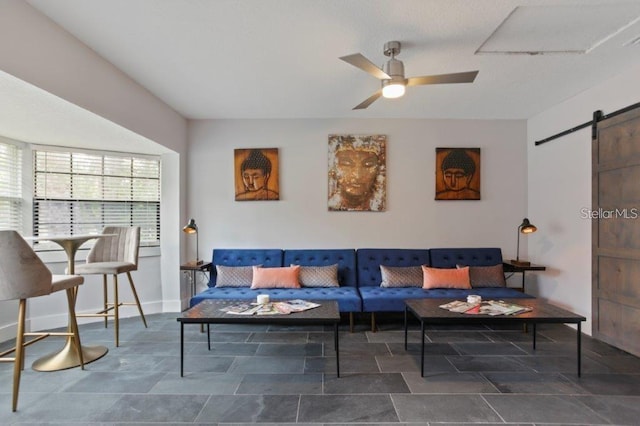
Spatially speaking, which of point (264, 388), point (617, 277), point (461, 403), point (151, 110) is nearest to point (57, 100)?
point (151, 110)

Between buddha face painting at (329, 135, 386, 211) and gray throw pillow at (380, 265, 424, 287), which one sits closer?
gray throw pillow at (380, 265, 424, 287)

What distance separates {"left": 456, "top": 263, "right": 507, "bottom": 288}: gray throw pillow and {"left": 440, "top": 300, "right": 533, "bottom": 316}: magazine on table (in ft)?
3.33

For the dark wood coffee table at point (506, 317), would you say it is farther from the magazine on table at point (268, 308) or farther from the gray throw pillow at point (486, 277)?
the gray throw pillow at point (486, 277)

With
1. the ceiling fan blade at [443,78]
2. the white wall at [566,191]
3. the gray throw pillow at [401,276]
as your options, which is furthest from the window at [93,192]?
the white wall at [566,191]

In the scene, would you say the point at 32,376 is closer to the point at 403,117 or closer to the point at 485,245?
the point at 403,117

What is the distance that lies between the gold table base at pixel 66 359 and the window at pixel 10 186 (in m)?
1.52

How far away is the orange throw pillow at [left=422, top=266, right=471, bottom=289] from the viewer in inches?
146

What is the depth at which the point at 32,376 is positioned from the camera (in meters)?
2.48

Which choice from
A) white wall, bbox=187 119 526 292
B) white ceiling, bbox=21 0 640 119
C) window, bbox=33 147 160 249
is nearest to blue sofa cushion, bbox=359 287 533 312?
white wall, bbox=187 119 526 292

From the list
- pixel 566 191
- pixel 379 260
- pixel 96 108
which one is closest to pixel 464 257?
pixel 379 260

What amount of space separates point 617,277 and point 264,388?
11.0 feet

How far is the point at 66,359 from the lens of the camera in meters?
→ 2.67

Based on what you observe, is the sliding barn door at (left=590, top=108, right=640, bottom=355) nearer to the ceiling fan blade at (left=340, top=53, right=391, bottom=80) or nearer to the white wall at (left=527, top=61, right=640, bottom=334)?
→ the white wall at (left=527, top=61, right=640, bottom=334)

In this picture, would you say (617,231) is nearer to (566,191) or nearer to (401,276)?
(566,191)
